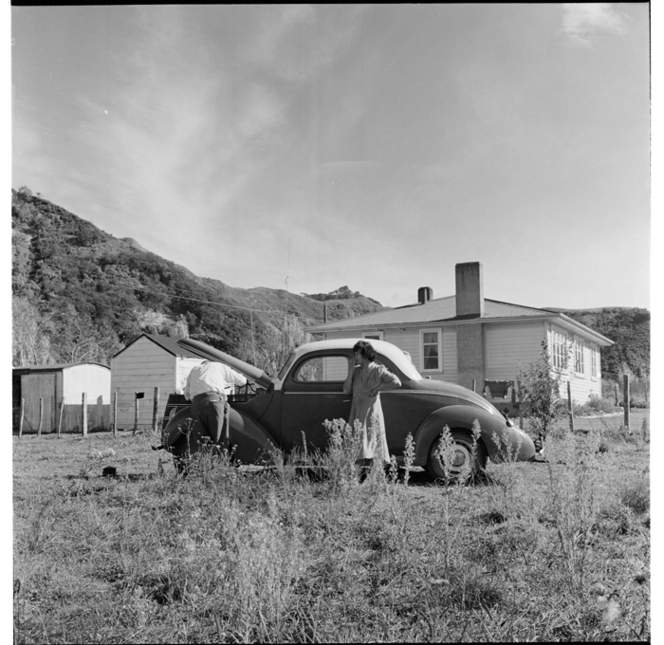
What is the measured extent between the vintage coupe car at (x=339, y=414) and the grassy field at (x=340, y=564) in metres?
1.09

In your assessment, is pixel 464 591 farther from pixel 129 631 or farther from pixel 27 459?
pixel 27 459

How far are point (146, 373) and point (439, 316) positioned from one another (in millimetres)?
11144

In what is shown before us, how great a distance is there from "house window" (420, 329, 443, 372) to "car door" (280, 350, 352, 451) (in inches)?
585

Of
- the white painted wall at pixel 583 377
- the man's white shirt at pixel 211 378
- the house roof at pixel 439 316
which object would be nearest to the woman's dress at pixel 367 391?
the man's white shirt at pixel 211 378

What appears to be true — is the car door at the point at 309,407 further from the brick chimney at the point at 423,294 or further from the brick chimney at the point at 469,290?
the brick chimney at the point at 423,294

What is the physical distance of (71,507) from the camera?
5.45 metres

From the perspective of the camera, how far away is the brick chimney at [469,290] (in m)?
20.6

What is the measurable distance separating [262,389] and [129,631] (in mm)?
3919

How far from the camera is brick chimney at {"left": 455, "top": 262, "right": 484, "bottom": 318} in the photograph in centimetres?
2058

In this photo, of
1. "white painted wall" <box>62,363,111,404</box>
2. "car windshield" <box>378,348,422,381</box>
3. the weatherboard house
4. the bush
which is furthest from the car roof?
"white painted wall" <box>62,363,111,404</box>

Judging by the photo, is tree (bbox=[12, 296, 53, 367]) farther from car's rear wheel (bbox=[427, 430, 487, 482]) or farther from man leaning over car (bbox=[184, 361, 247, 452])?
car's rear wheel (bbox=[427, 430, 487, 482])

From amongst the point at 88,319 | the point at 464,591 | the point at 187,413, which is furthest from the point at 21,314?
the point at 464,591

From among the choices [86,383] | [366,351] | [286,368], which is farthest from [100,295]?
[366,351]

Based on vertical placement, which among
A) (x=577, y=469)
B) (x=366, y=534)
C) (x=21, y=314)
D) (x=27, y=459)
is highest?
(x=21, y=314)
